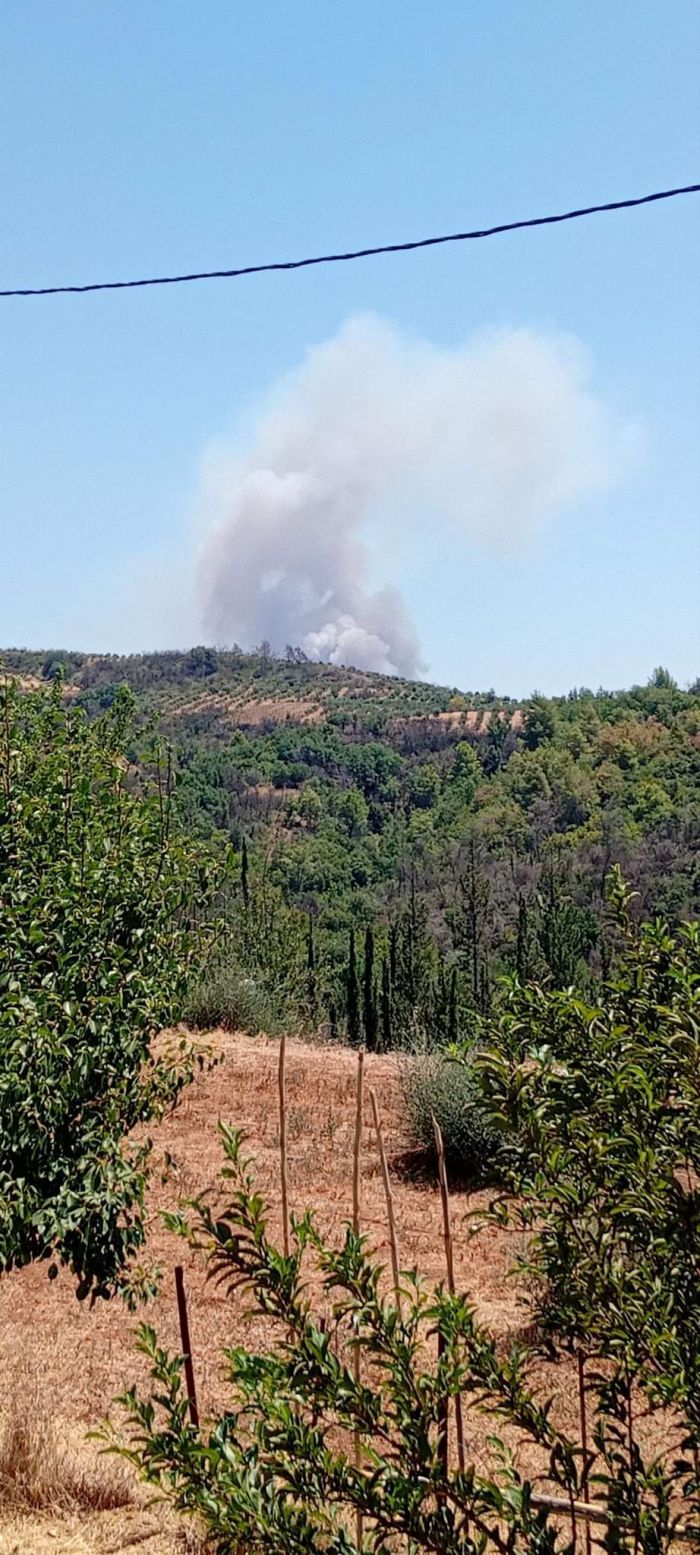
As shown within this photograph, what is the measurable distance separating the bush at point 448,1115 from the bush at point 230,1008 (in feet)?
16.6

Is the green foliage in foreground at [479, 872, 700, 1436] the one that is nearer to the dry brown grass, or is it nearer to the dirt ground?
the dirt ground

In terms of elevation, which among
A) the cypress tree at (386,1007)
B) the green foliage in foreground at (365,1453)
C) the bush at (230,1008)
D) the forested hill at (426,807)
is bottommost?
the cypress tree at (386,1007)

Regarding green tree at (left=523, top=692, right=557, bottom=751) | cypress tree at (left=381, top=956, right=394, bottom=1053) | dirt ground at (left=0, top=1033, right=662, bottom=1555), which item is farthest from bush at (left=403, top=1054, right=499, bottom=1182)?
→ green tree at (left=523, top=692, right=557, bottom=751)

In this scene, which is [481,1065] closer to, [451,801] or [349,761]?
[451,801]

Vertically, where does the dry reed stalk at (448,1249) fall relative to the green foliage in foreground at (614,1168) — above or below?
below

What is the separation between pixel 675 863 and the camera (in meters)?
50.6

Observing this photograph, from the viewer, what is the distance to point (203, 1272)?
30.6 feet

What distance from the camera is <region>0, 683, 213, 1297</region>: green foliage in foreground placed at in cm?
419

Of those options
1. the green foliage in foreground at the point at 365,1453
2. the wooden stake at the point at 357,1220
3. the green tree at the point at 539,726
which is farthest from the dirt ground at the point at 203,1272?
the green tree at the point at 539,726

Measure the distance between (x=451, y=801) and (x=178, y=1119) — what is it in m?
70.9

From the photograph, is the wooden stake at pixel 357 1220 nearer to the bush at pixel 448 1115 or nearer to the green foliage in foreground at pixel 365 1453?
the green foliage in foreground at pixel 365 1453

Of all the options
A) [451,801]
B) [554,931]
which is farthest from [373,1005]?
[451,801]

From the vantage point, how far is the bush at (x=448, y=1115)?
1135cm

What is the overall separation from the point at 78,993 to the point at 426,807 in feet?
265
